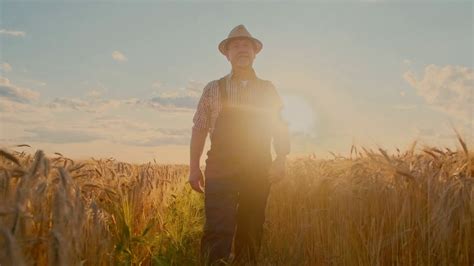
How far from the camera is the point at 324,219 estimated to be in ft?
17.3

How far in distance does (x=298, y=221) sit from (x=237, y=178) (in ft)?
4.85

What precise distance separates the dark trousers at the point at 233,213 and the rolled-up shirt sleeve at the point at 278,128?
0.40 metres

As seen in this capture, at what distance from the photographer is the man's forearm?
4891mm

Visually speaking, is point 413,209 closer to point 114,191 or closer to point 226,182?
point 226,182

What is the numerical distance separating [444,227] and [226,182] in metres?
1.92

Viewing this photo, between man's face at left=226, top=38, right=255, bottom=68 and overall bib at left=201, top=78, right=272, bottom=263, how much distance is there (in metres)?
0.25

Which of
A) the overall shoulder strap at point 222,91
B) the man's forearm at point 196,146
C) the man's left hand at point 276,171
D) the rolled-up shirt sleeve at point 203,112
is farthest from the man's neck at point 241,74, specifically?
the man's left hand at point 276,171

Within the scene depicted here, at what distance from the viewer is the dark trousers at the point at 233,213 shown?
4.54 m

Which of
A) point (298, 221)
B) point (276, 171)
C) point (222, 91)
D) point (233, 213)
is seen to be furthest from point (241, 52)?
point (298, 221)

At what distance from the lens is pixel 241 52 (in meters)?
4.94

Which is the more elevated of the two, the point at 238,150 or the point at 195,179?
the point at 238,150

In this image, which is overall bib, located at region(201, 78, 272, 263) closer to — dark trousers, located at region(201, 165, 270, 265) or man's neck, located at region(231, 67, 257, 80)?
dark trousers, located at region(201, 165, 270, 265)

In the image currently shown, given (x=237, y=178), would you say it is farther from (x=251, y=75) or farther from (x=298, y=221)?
(x=298, y=221)

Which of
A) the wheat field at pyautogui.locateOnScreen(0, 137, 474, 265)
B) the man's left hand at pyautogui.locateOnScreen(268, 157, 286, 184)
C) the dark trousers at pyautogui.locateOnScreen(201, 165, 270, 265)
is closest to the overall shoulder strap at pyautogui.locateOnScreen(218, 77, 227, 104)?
the dark trousers at pyautogui.locateOnScreen(201, 165, 270, 265)
